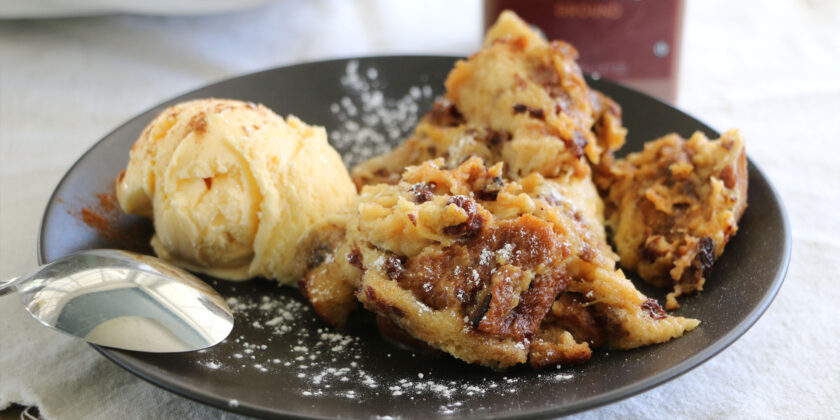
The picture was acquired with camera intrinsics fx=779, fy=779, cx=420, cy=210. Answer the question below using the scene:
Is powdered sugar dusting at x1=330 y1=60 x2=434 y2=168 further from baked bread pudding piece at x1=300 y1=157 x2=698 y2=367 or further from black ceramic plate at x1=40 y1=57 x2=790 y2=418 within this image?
baked bread pudding piece at x1=300 y1=157 x2=698 y2=367

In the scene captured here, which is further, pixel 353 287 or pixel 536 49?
pixel 536 49

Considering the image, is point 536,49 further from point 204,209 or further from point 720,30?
point 720,30

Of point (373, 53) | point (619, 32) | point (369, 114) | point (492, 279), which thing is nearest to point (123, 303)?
point (492, 279)

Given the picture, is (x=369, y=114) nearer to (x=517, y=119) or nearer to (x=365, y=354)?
(x=517, y=119)

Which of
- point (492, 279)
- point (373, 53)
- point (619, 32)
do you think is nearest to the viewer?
point (492, 279)

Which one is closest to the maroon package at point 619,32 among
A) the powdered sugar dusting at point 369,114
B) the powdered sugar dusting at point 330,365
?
the powdered sugar dusting at point 369,114

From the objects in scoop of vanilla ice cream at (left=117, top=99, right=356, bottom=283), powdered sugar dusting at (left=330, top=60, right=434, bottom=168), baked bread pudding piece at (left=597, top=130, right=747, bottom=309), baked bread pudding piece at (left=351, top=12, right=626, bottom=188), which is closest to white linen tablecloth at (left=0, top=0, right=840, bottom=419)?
baked bread pudding piece at (left=597, top=130, right=747, bottom=309)

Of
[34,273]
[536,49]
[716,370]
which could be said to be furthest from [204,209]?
[716,370]
